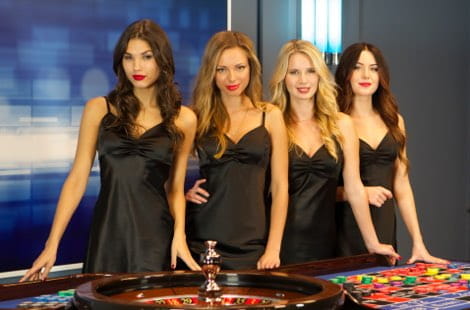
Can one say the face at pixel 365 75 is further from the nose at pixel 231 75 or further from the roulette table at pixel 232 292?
the roulette table at pixel 232 292

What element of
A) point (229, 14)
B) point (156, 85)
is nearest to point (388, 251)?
point (156, 85)

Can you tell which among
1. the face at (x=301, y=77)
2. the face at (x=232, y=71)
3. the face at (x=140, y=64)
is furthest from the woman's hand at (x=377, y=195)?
the face at (x=140, y=64)

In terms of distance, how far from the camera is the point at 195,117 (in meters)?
3.97

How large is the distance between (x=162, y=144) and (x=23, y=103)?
40.4 inches

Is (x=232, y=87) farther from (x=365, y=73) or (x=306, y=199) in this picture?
(x=365, y=73)

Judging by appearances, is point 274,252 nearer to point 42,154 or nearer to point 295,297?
point 42,154

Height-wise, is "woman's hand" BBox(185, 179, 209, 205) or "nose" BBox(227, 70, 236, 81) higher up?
"nose" BBox(227, 70, 236, 81)

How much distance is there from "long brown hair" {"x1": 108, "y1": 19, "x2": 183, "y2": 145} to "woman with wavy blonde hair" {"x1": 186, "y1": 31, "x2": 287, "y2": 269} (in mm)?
281

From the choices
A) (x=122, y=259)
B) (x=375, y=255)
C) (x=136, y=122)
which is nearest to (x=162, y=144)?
(x=136, y=122)

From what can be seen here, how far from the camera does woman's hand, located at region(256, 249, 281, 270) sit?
12.7 ft

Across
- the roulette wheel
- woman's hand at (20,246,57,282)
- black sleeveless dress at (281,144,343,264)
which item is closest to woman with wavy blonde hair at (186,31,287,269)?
black sleeveless dress at (281,144,343,264)

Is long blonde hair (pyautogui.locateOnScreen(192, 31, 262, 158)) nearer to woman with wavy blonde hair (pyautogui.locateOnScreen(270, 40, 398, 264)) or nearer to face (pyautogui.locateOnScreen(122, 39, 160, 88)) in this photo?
woman with wavy blonde hair (pyautogui.locateOnScreen(270, 40, 398, 264))

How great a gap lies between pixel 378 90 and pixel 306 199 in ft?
2.60

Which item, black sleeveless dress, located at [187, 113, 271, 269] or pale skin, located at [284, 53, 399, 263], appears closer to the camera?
black sleeveless dress, located at [187, 113, 271, 269]
